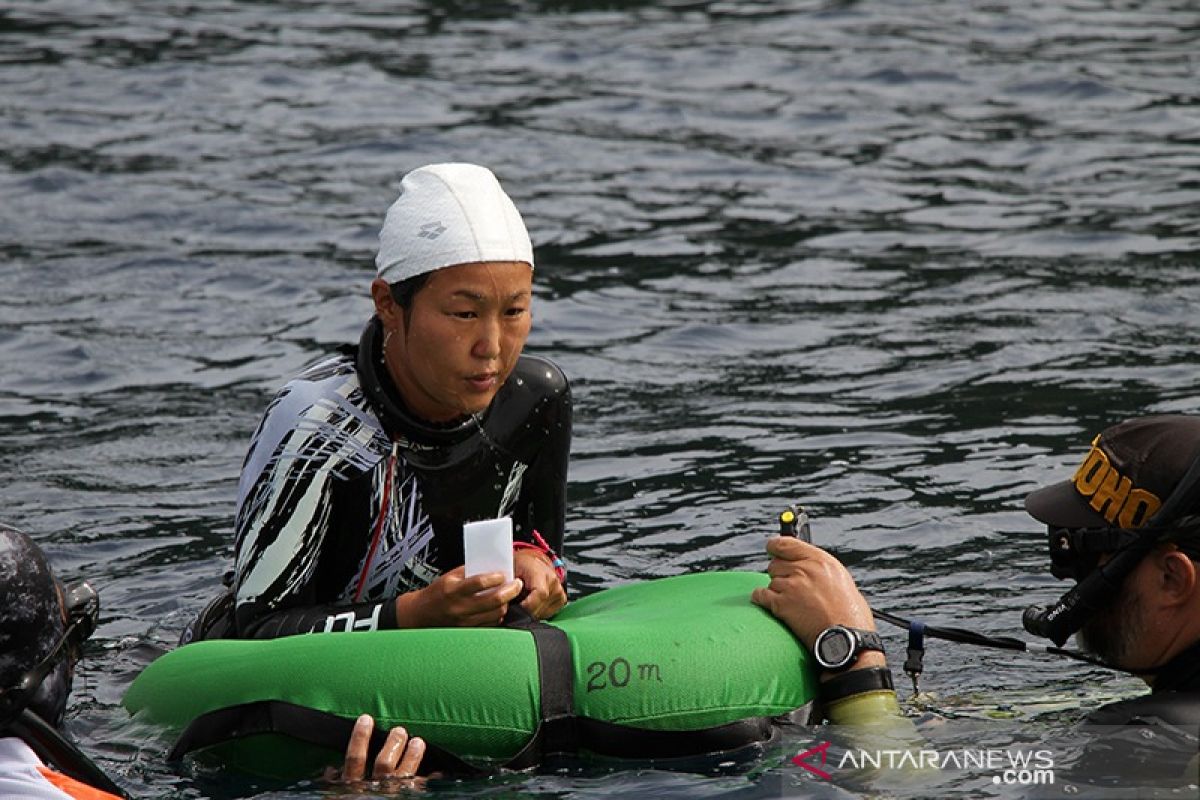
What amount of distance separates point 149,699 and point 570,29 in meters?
13.0

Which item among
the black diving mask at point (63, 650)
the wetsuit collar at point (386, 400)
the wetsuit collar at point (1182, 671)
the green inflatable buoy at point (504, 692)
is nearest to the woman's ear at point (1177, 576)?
the wetsuit collar at point (1182, 671)

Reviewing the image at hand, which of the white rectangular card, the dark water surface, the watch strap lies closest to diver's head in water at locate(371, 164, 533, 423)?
the white rectangular card

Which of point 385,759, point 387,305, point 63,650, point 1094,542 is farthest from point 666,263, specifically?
point 63,650

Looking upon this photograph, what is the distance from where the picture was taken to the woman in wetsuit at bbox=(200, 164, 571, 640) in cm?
562

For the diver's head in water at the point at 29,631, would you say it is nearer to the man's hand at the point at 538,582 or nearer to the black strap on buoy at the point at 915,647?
the man's hand at the point at 538,582

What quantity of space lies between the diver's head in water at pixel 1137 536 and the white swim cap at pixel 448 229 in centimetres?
168

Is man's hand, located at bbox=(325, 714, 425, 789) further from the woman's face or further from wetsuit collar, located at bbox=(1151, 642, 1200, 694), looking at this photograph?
wetsuit collar, located at bbox=(1151, 642, 1200, 694)

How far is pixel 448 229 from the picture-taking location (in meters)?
5.61

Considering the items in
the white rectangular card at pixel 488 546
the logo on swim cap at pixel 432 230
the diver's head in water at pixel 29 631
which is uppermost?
the logo on swim cap at pixel 432 230

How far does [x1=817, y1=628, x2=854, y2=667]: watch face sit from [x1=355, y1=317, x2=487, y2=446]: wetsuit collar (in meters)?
1.31

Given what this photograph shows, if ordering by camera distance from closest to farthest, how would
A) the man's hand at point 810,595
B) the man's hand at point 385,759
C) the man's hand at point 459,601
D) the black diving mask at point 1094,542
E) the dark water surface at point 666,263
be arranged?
the black diving mask at point 1094,542, the man's hand at point 385,759, the man's hand at point 459,601, the man's hand at point 810,595, the dark water surface at point 666,263

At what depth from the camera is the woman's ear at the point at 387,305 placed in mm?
5754

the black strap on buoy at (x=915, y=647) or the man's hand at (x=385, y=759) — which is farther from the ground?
the black strap on buoy at (x=915, y=647)

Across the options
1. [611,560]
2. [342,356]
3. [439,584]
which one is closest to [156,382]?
[611,560]
